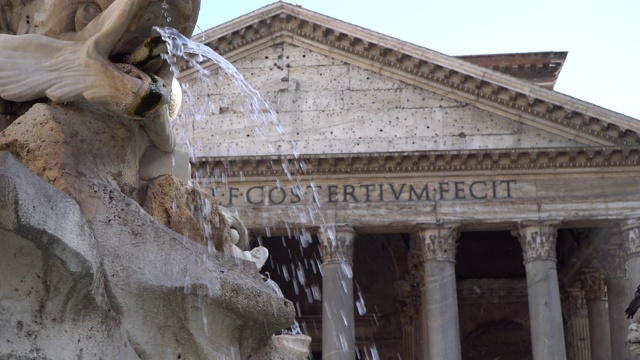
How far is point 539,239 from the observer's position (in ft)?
56.7

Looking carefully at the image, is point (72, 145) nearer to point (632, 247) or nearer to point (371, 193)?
point (371, 193)

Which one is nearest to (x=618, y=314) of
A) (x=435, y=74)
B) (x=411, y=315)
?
(x=411, y=315)

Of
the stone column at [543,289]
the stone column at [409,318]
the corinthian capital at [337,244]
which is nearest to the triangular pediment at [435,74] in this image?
the stone column at [543,289]

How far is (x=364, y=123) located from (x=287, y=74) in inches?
64.4

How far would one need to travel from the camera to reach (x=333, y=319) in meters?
16.8

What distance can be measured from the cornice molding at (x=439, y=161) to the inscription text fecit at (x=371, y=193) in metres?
0.23

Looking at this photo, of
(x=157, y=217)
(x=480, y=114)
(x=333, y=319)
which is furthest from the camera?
(x=480, y=114)

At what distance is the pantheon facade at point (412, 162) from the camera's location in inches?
680

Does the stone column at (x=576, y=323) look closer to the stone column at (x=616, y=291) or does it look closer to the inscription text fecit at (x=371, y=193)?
the stone column at (x=616, y=291)

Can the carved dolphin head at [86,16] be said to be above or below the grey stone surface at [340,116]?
below

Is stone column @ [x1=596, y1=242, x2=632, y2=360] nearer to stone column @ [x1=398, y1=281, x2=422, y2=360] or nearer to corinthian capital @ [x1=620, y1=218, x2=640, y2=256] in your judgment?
corinthian capital @ [x1=620, y1=218, x2=640, y2=256]

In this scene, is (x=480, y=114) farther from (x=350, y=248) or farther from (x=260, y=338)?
A: (x=260, y=338)

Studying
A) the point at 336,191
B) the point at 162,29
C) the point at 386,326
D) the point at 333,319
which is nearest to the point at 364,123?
the point at 336,191

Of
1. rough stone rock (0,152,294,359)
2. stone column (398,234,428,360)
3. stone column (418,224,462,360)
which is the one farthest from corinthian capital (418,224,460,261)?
rough stone rock (0,152,294,359)
